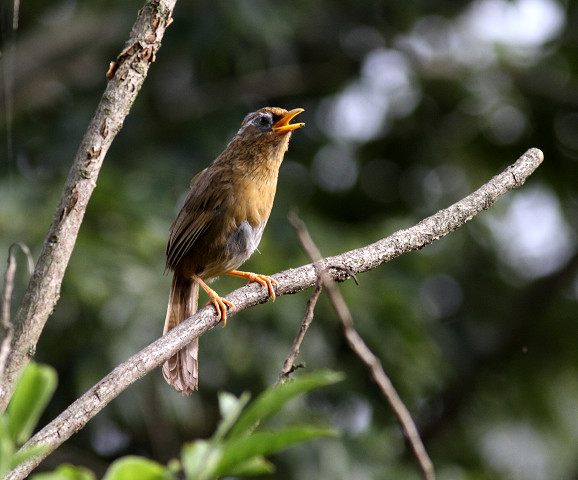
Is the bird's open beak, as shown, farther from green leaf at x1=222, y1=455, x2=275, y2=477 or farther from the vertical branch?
green leaf at x1=222, y1=455, x2=275, y2=477

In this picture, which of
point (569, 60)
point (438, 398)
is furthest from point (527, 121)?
point (438, 398)

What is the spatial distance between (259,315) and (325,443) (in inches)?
46.3

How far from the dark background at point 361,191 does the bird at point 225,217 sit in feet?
6.73

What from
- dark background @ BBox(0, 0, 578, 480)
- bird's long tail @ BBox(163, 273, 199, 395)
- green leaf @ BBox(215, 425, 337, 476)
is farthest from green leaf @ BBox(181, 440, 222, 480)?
dark background @ BBox(0, 0, 578, 480)

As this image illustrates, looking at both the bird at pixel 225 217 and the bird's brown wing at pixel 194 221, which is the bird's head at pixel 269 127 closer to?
the bird at pixel 225 217

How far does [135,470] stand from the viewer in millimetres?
1158

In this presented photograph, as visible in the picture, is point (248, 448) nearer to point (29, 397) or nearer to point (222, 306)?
point (29, 397)

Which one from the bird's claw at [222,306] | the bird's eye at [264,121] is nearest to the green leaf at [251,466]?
the bird's claw at [222,306]

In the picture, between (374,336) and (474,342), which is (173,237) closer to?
(374,336)

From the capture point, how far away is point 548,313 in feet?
30.7

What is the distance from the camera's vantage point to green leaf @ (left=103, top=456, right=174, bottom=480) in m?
1.14

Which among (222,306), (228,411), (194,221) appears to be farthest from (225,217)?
(228,411)

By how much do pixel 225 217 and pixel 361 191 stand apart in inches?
219

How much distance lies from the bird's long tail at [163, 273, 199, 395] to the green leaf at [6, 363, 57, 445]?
7.12ft
